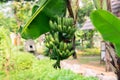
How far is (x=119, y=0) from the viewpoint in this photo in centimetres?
230

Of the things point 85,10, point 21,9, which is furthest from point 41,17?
point 85,10

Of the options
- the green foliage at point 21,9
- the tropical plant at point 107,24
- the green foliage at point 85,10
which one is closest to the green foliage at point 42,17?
the tropical plant at point 107,24

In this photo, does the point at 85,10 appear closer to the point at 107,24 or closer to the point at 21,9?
the point at 21,9

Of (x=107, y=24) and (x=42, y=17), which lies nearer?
(x=107, y=24)

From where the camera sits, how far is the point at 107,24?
1.49 metres

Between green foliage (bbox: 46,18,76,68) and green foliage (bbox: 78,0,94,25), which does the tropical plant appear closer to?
green foliage (bbox: 46,18,76,68)

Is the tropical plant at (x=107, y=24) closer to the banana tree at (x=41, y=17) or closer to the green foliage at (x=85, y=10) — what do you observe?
the banana tree at (x=41, y=17)

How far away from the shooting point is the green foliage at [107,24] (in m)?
1.42

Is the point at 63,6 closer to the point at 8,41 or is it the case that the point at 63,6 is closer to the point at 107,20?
the point at 107,20

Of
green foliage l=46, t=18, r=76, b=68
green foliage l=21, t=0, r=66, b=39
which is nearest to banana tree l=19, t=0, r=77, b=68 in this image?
green foliage l=21, t=0, r=66, b=39

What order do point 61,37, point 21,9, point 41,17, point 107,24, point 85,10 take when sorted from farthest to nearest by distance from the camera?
point 85,10 < point 21,9 < point 61,37 < point 41,17 < point 107,24

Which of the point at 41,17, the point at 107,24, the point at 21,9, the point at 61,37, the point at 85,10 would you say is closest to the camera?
the point at 107,24

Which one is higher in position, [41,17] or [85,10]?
[85,10]

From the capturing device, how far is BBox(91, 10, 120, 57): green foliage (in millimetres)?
1422
